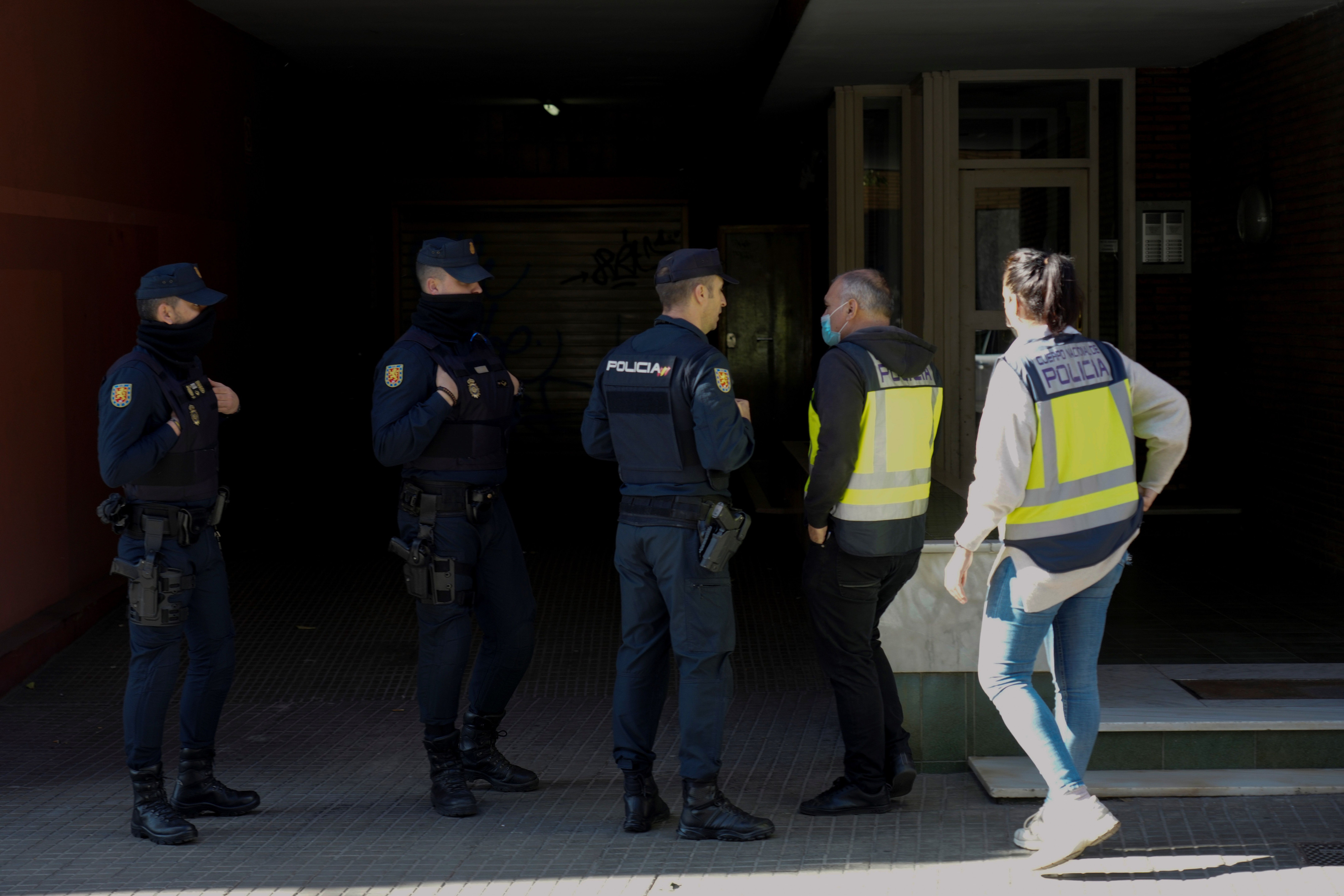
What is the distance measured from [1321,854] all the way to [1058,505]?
1.27m

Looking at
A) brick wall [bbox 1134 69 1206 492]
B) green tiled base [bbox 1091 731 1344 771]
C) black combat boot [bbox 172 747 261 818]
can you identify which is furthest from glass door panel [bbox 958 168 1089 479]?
black combat boot [bbox 172 747 261 818]

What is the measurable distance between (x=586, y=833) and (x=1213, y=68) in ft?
23.3

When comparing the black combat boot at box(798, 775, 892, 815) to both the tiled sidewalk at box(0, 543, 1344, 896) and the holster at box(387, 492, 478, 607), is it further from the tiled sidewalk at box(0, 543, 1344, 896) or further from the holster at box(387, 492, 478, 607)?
the holster at box(387, 492, 478, 607)

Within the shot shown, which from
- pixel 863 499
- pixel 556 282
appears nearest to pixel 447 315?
pixel 863 499

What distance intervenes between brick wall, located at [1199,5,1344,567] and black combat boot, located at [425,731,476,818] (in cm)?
554

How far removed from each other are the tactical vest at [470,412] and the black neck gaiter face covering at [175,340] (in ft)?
2.07

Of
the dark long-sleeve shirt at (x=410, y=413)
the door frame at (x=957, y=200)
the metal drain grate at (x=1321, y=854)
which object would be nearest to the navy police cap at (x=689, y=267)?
the dark long-sleeve shirt at (x=410, y=413)

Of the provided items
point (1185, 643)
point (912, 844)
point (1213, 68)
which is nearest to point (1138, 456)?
point (1213, 68)

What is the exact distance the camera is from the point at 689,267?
12.8 ft

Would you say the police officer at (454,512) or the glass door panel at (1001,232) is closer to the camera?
the police officer at (454,512)

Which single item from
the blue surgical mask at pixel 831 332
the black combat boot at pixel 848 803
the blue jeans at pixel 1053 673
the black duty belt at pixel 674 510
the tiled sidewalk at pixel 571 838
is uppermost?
the blue surgical mask at pixel 831 332

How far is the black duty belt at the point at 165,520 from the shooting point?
399cm

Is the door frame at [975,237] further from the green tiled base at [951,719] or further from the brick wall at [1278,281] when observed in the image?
the green tiled base at [951,719]

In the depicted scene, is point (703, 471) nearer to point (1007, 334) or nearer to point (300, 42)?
point (1007, 334)
